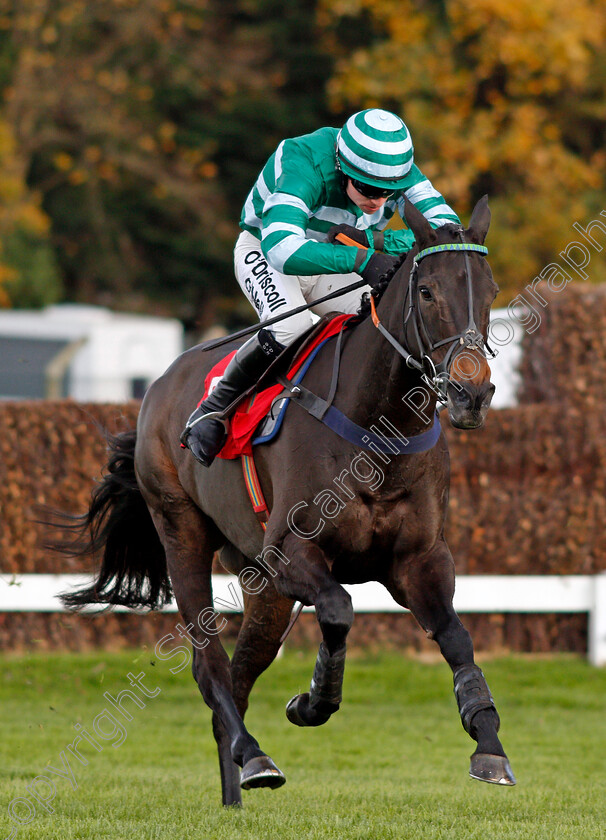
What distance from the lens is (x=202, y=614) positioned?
221 inches

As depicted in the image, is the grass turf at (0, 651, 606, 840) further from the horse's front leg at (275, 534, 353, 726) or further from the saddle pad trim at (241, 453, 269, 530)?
the saddle pad trim at (241, 453, 269, 530)

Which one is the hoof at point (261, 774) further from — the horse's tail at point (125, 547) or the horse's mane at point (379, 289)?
the horse's tail at point (125, 547)

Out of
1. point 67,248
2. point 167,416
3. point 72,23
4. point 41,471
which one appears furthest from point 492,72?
point 167,416

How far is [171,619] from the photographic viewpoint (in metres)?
8.75

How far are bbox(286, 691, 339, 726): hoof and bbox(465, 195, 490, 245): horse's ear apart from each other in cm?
181

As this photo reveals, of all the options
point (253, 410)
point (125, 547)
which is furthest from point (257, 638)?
point (253, 410)

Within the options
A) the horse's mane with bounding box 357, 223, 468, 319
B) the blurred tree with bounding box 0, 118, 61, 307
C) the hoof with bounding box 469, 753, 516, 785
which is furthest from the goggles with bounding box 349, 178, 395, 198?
the blurred tree with bounding box 0, 118, 61, 307

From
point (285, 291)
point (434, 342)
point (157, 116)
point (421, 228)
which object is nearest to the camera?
point (434, 342)

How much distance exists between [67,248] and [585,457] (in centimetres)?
1834

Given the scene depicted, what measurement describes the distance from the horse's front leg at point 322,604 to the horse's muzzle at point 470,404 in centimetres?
85

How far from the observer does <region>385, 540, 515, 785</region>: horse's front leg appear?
3965 millimetres

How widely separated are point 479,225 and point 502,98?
50.2ft

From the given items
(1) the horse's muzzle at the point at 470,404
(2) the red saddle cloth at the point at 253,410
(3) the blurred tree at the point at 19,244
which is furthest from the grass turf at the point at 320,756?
(3) the blurred tree at the point at 19,244

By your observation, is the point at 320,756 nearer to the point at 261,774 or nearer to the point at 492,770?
the point at 261,774
